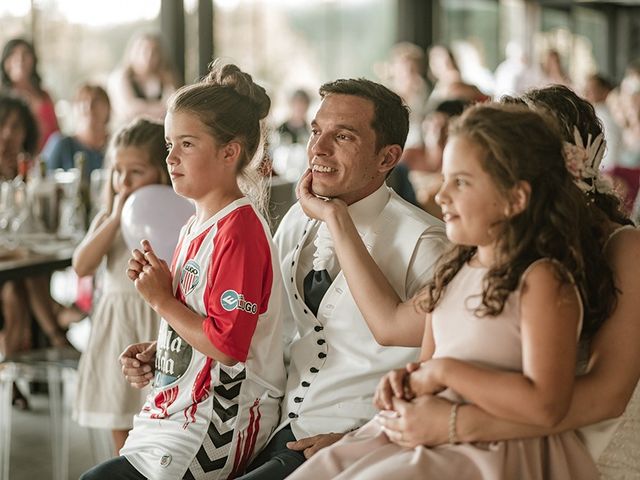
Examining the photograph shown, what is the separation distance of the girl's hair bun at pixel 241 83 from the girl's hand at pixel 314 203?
17 cm

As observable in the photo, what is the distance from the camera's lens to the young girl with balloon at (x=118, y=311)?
2664 mm

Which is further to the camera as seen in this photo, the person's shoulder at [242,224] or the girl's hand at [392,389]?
the person's shoulder at [242,224]

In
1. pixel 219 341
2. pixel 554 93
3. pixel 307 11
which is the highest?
pixel 307 11

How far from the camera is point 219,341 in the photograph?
6.00ft

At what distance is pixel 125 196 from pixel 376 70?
328 inches

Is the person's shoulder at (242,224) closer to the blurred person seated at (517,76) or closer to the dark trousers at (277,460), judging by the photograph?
the dark trousers at (277,460)

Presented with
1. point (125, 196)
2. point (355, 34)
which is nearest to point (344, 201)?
point (125, 196)

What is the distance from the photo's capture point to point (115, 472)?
190cm

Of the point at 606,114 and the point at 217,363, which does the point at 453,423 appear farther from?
the point at 606,114

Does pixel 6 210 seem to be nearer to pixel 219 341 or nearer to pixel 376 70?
pixel 219 341

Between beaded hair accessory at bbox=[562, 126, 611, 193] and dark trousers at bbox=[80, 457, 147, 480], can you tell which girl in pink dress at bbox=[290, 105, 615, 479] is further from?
dark trousers at bbox=[80, 457, 147, 480]

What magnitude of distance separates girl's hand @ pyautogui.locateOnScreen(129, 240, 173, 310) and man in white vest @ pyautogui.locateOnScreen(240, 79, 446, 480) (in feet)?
1.02

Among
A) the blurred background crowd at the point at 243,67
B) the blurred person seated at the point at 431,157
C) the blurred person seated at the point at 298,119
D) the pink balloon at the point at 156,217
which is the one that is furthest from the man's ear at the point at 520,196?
the blurred person seated at the point at 298,119

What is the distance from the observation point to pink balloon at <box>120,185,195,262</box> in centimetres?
238
